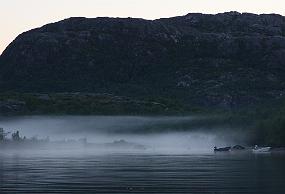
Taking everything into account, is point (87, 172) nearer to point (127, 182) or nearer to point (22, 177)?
point (22, 177)

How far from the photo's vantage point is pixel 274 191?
1965 inches

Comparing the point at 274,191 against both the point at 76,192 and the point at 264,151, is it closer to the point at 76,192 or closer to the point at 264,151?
the point at 76,192

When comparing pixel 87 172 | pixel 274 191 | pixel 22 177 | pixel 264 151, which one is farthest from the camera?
pixel 264 151

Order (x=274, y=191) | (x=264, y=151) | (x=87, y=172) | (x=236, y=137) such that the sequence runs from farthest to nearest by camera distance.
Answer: (x=236, y=137), (x=264, y=151), (x=87, y=172), (x=274, y=191)

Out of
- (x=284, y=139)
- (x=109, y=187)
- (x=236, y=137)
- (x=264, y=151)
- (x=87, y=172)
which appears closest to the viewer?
(x=109, y=187)

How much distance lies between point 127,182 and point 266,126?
11774 cm

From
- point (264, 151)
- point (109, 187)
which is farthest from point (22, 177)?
point (264, 151)

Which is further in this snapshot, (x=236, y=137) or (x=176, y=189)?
(x=236, y=137)

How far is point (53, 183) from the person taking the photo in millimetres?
57500

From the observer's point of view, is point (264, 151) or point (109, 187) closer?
point (109, 187)

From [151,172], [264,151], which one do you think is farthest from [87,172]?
[264,151]

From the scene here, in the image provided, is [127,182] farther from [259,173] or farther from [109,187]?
[259,173]

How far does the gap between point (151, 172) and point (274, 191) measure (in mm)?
22724

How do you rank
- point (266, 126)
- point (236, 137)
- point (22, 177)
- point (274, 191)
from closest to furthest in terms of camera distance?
point (274, 191)
point (22, 177)
point (266, 126)
point (236, 137)
